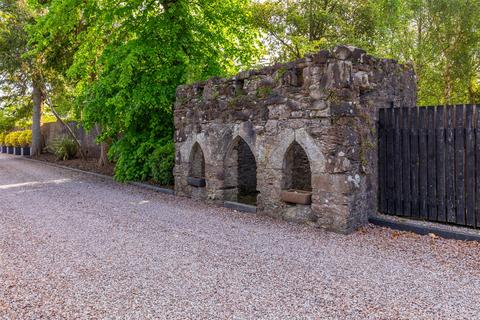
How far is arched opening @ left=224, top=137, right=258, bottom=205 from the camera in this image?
327 inches

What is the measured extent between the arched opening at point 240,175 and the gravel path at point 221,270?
114 cm

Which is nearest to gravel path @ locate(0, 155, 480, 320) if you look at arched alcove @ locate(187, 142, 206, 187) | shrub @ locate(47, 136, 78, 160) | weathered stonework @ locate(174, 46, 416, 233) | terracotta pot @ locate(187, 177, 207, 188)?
weathered stonework @ locate(174, 46, 416, 233)

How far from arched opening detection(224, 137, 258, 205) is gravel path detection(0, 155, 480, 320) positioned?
1139 millimetres

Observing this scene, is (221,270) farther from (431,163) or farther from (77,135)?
(77,135)

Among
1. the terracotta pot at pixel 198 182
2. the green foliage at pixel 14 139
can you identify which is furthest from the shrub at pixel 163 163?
the green foliage at pixel 14 139

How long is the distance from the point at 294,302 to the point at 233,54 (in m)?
8.93

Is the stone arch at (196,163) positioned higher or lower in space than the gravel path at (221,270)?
higher

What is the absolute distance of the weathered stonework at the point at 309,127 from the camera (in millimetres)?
6031

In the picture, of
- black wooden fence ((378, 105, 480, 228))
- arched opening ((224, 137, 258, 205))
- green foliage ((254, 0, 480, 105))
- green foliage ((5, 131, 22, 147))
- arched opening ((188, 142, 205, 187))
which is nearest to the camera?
black wooden fence ((378, 105, 480, 228))

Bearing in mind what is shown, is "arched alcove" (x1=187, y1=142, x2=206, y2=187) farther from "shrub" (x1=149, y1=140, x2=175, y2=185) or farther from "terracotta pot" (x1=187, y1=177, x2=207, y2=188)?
"shrub" (x1=149, y1=140, x2=175, y2=185)

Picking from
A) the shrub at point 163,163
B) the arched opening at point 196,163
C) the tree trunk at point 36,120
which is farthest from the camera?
the tree trunk at point 36,120

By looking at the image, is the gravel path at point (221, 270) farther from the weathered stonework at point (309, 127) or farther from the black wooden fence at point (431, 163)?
the black wooden fence at point (431, 163)

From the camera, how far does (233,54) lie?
11.4 m

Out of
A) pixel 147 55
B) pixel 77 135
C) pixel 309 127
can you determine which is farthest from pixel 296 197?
pixel 77 135
